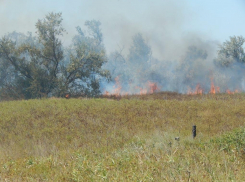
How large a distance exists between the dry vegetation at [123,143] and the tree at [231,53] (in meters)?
19.6

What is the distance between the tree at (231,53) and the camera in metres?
35.7

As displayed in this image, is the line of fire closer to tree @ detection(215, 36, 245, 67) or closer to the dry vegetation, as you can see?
tree @ detection(215, 36, 245, 67)

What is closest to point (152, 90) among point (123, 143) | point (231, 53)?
point (231, 53)

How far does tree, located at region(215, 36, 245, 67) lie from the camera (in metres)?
35.7

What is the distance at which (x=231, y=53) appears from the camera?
36.7 metres

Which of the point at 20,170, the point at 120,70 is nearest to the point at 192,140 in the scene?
the point at 20,170

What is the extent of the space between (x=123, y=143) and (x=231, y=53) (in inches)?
1217

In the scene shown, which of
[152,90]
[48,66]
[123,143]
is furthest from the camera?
[152,90]

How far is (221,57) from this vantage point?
120 ft

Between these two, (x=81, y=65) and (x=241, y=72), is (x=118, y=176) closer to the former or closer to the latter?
(x=81, y=65)

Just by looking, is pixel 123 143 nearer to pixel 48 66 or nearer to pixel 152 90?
pixel 48 66

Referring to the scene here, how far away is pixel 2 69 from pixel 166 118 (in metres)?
23.2

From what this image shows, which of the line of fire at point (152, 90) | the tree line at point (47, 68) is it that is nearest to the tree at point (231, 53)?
the line of fire at point (152, 90)

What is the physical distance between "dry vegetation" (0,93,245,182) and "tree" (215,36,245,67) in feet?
64.2
